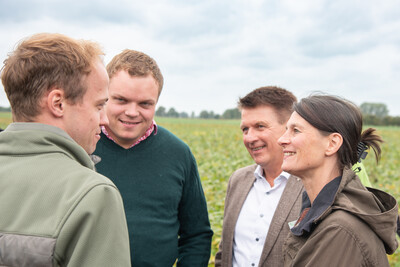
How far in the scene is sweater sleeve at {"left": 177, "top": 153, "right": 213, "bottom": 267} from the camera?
254 centimetres

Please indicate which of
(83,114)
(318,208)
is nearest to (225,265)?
(318,208)

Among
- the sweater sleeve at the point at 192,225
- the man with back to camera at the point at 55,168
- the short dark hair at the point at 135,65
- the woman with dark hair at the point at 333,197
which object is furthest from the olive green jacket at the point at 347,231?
the short dark hair at the point at 135,65

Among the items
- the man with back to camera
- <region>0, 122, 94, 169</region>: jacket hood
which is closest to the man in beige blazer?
the man with back to camera

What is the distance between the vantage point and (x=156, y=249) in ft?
7.62

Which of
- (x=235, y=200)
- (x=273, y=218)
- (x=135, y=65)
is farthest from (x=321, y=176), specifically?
(x=135, y=65)

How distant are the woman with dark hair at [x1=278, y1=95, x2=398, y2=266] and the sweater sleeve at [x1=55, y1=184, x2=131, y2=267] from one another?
1.04 metres

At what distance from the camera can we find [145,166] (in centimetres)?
240

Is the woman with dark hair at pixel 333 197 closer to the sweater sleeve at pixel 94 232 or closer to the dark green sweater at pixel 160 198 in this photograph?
the dark green sweater at pixel 160 198

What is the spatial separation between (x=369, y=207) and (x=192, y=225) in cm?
121

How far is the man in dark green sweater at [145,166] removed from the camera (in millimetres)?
2289

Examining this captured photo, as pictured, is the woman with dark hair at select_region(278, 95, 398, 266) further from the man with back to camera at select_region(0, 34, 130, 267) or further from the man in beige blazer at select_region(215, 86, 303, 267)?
the man with back to camera at select_region(0, 34, 130, 267)

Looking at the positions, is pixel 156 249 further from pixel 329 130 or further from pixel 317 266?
pixel 329 130

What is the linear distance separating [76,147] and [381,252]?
146 cm

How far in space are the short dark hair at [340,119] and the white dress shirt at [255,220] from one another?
0.71 meters
